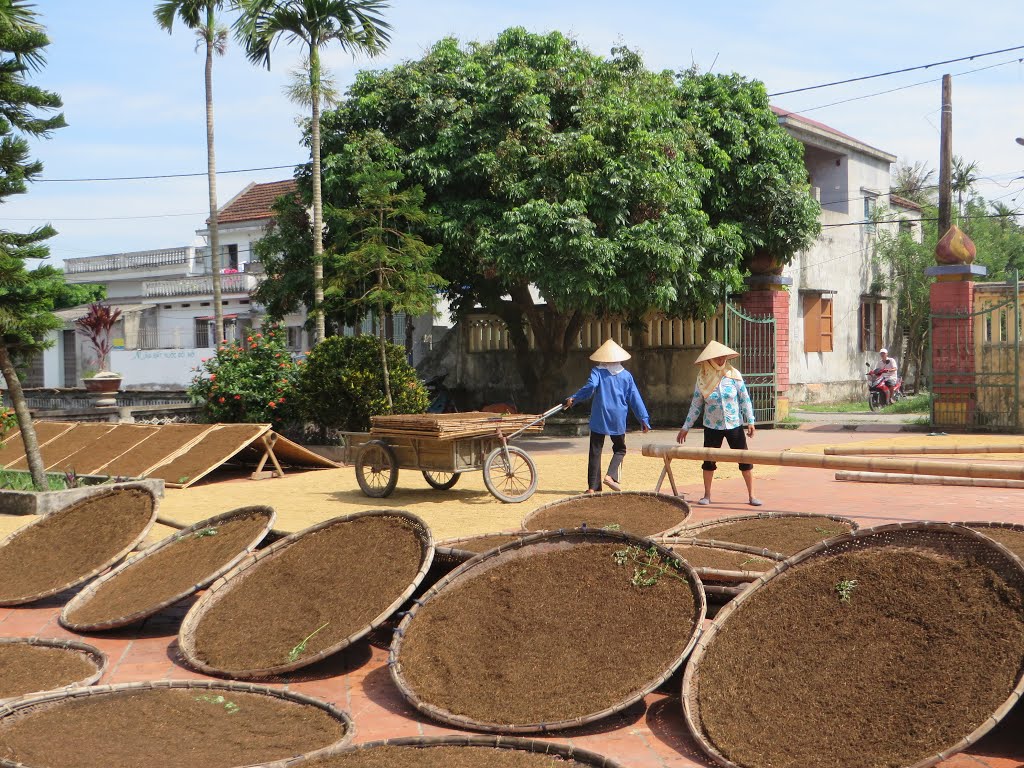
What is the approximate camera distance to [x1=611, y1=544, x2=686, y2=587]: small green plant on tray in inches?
173

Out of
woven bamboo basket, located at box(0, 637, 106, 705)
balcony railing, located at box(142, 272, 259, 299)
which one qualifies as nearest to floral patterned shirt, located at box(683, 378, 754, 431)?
woven bamboo basket, located at box(0, 637, 106, 705)

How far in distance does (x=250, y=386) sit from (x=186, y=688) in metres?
10.9

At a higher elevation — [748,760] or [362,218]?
[362,218]

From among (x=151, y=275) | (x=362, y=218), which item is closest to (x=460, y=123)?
(x=362, y=218)

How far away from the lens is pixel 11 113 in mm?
9500

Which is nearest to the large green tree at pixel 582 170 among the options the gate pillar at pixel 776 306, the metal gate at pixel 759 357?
the gate pillar at pixel 776 306

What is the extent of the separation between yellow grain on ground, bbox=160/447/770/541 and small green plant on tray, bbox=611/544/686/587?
140 inches

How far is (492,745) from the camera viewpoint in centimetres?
353

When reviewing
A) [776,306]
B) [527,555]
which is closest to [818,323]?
[776,306]

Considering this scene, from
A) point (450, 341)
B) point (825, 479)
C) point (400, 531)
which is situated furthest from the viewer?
point (450, 341)

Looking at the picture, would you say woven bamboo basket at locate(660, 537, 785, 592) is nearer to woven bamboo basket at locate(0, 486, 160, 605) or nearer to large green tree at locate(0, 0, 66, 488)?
woven bamboo basket at locate(0, 486, 160, 605)

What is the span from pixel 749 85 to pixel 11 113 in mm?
12954

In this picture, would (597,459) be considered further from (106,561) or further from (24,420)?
(24,420)

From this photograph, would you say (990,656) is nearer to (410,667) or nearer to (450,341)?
(410,667)
